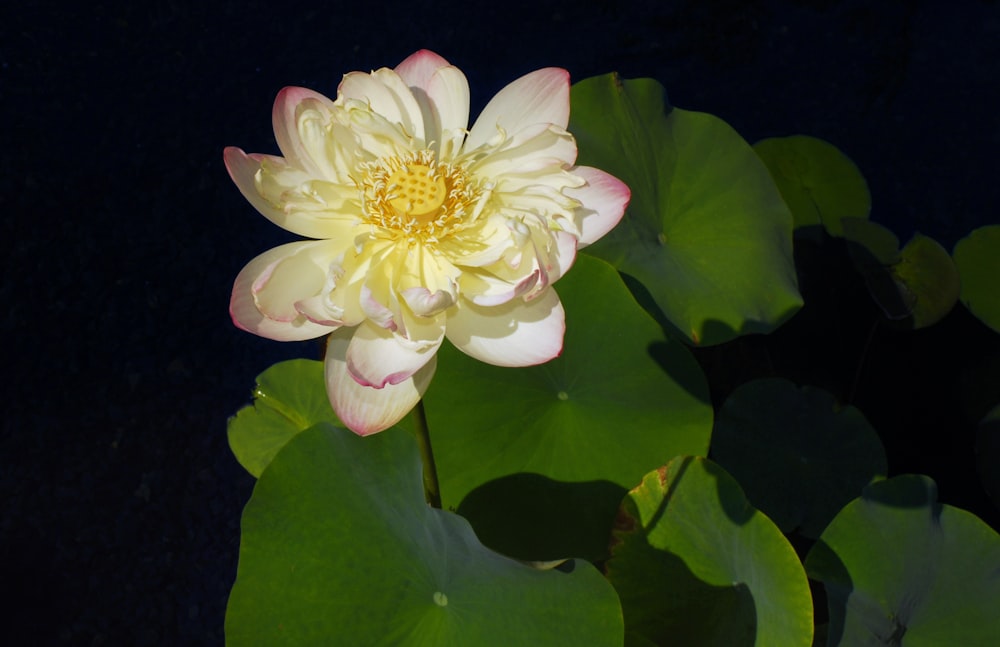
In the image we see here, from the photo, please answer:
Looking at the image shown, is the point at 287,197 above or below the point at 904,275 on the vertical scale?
above

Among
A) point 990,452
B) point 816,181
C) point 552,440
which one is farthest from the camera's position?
point 816,181

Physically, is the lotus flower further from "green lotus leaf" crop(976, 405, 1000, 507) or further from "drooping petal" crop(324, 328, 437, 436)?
"green lotus leaf" crop(976, 405, 1000, 507)

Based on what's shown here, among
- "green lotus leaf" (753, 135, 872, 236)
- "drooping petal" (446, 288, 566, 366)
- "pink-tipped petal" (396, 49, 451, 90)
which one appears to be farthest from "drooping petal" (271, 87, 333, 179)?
"green lotus leaf" (753, 135, 872, 236)

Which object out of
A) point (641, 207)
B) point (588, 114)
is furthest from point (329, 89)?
point (641, 207)

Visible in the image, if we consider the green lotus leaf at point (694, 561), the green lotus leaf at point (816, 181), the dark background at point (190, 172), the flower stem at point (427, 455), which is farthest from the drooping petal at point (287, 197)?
the green lotus leaf at point (816, 181)

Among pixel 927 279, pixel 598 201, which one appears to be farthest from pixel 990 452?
pixel 598 201

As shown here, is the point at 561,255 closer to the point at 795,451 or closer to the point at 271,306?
the point at 271,306
